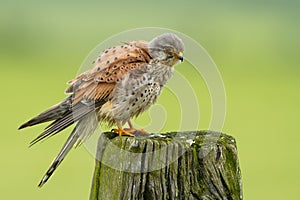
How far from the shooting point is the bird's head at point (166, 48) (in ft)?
17.4

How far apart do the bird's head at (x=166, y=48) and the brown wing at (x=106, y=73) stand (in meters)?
0.07

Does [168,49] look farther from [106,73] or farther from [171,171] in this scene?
[171,171]

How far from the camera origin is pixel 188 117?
4398mm

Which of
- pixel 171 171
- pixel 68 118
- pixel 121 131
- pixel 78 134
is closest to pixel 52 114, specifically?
pixel 68 118

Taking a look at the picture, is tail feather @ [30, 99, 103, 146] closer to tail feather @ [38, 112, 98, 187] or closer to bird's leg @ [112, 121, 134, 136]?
tail feather @ [38, 112, 98, 187]

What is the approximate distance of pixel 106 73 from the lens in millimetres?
5289

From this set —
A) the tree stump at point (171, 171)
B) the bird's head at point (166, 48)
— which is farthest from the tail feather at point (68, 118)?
the tree stump at point (171, 171)

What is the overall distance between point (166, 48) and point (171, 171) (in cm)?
150

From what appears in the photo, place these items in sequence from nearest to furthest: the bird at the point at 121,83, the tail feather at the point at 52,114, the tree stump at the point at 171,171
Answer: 1. the tree stump at the point at 171,171
2. the tail feather at the point at 52,114
3. the bird at the point at 121,83

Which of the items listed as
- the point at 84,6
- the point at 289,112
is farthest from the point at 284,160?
the point at 84,6

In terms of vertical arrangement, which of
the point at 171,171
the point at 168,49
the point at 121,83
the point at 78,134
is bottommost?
the point at 171,171

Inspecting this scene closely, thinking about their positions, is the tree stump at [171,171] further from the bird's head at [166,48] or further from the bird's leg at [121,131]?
the bird's head at [166,48]

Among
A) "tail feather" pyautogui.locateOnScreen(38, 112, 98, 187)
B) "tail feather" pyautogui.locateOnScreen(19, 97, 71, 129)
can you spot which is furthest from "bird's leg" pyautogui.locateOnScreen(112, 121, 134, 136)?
"tail feather" pyautogui.locateOnScreen(19, 97, 71, 129)

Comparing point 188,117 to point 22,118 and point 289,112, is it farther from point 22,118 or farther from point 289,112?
point 289,112
